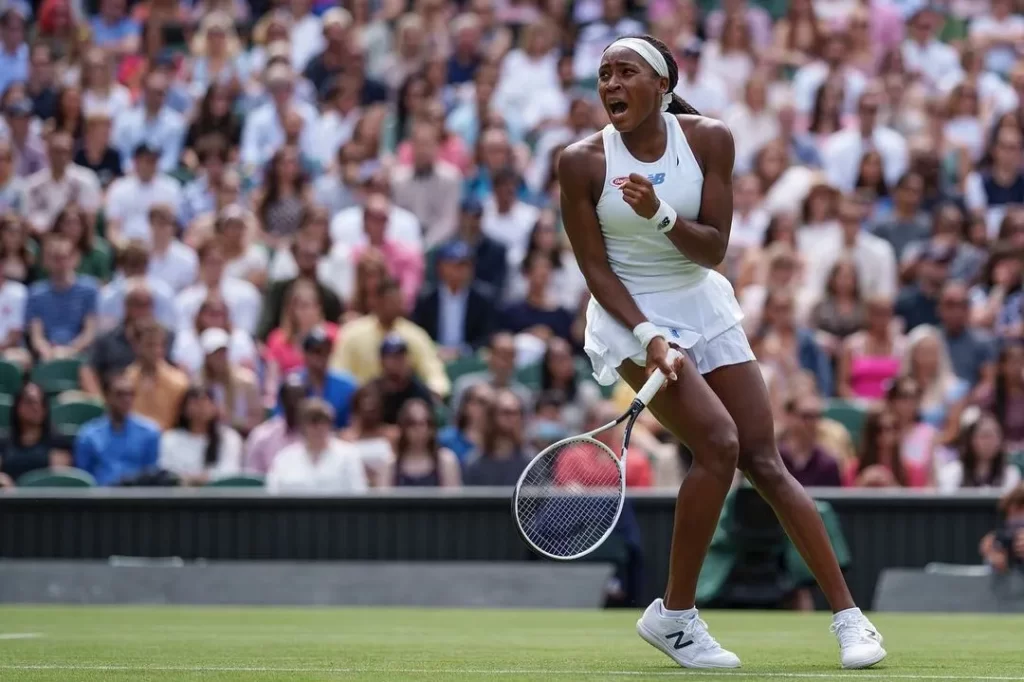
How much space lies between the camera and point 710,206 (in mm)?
5719

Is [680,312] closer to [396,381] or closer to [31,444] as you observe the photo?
[396,381]

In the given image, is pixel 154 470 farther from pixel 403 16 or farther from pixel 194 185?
pixel 403 16

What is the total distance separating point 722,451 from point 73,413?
26.3 feet

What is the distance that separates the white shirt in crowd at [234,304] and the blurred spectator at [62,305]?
0.68 meters

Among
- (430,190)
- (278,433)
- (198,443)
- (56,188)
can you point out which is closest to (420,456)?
(278,433)

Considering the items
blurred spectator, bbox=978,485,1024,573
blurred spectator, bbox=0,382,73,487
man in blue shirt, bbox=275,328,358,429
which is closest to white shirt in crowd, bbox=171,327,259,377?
man in blue shirt, bbox=275,328,358,429

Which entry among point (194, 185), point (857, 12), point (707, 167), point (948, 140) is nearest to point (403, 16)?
point (194, 185)

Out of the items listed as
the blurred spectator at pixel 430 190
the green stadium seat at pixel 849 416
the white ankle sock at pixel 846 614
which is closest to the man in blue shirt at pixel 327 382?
the blurred spectator at pixel 430 190

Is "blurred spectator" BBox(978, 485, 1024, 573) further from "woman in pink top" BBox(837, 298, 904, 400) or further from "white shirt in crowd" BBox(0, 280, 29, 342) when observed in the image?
"white shirt in crowd" BBox(0, 280, 29, 342)

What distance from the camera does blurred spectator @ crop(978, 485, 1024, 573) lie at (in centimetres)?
977

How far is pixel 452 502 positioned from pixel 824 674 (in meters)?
5.77

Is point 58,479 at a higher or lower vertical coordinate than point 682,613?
lower

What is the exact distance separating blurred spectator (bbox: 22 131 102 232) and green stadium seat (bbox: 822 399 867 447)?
6.37 metres

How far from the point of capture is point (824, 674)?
5285 mm
